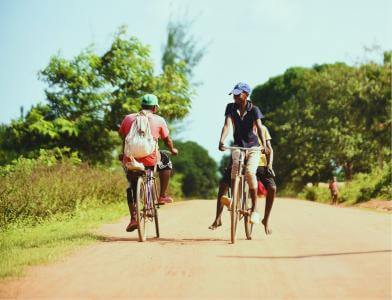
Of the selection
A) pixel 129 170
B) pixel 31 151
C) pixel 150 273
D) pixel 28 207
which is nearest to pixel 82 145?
pixel 31 151

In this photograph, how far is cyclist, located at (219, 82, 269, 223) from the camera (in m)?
9.55

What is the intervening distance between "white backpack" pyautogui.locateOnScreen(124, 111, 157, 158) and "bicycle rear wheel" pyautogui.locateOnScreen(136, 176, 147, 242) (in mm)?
387

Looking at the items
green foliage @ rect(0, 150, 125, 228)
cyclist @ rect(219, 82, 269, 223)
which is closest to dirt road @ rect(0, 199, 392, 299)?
cyclist @ rect(219, 82, 269, 223)

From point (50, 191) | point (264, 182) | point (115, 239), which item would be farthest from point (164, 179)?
point (50, 191)

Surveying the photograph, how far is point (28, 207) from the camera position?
13.4m

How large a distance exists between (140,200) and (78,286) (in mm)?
3549

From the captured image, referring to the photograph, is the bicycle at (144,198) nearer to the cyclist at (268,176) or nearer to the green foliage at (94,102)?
the cyclist at (268,176)

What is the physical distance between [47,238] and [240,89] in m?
3.58

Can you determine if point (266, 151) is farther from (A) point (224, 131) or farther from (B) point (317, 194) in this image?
(B) point (317, 194)

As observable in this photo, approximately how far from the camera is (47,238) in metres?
9.91

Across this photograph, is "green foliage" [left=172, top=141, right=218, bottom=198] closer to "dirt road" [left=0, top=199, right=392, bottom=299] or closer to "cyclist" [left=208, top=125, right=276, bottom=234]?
"cyclist" [left=208, top=125, right=276, bottom=234]

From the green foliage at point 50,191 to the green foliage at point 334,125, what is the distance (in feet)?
90.7

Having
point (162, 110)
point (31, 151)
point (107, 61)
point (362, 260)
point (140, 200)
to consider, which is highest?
point (107, 61)

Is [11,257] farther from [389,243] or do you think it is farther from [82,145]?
[82,145]
